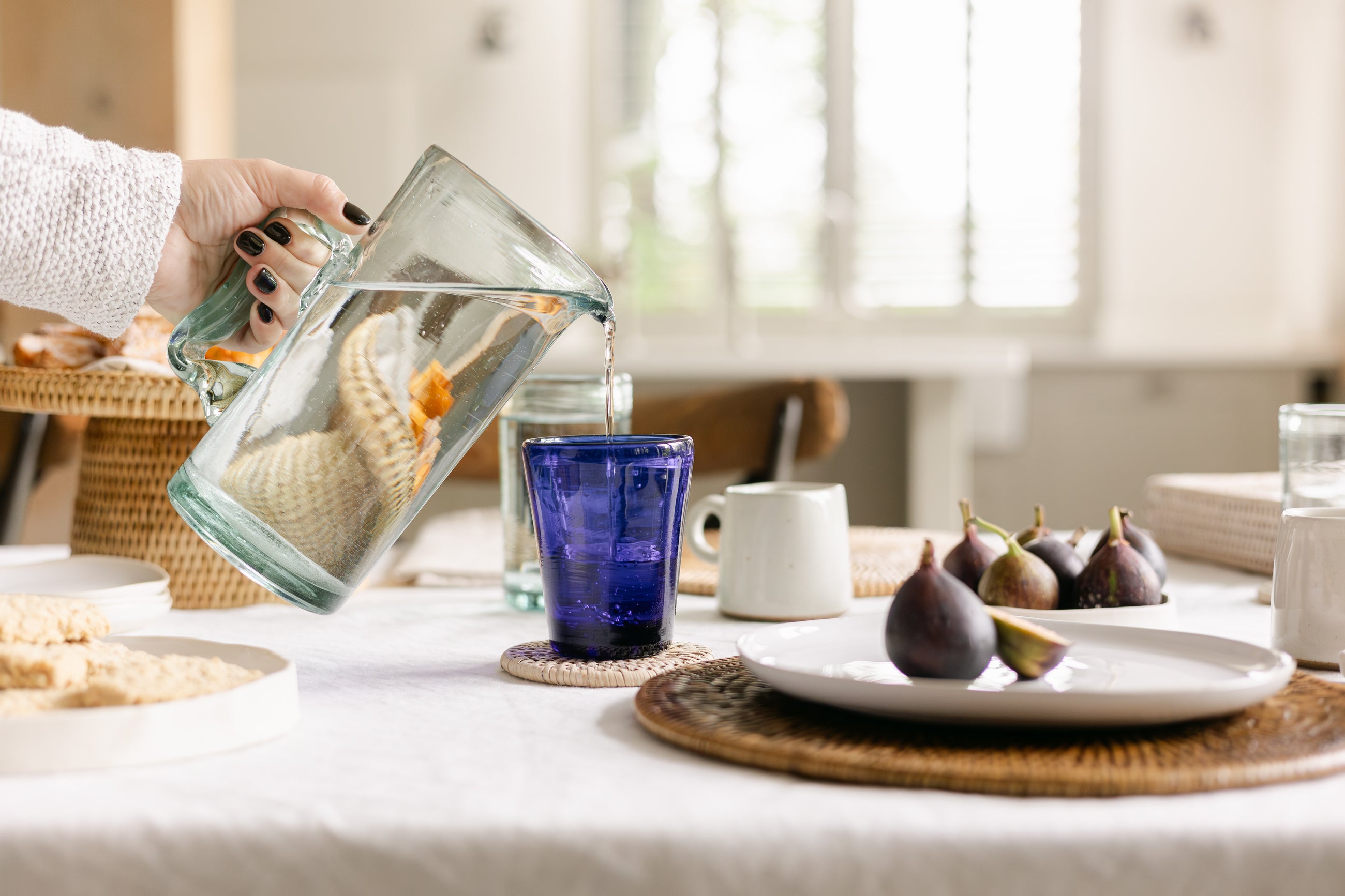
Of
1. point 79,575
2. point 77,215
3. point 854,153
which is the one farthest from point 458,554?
point 854,153

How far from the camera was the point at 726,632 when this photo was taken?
0.74 meters

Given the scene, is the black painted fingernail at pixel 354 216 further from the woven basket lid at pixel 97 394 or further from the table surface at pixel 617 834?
the table surface at pixel 617 834

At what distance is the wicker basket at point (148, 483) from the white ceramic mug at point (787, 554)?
0.34 metres

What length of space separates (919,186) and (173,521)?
10.4ft

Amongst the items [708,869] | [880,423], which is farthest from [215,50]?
[708,869]

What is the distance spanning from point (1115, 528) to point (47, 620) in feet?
1.81

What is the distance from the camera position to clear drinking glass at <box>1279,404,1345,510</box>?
29.7 inches

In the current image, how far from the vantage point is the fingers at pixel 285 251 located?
68 centimetres

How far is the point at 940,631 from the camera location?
1.59 feet

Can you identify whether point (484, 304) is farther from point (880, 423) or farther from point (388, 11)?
point (388, 11)

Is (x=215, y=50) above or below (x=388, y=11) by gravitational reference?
below

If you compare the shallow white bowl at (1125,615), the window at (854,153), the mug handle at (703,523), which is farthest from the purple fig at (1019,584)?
the window at (854,153)

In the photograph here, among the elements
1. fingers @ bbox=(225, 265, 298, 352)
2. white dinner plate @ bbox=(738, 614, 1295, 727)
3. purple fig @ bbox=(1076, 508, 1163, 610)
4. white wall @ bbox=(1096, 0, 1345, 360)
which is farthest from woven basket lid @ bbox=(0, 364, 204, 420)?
white wall @ bbox=(1096, 0, 1345, 360)

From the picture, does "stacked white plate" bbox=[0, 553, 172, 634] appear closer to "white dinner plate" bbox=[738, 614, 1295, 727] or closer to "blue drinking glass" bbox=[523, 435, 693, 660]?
"blue drinking glass" bbox=[523, 435, 693, 660]
